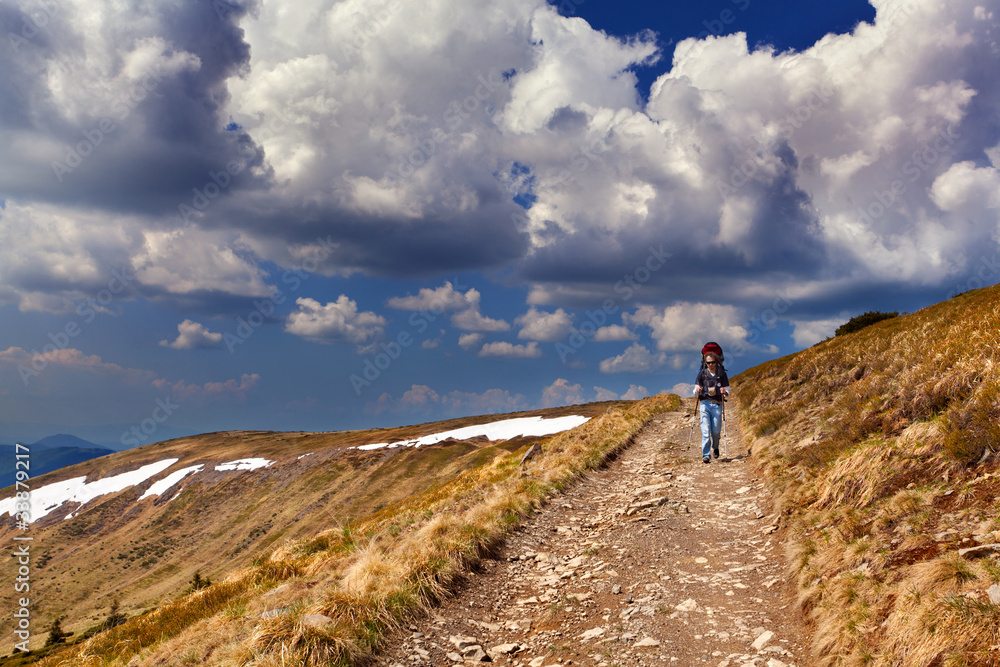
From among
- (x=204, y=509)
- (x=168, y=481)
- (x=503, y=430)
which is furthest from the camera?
(x=168, y=481)

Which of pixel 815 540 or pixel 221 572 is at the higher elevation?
pixel 815 540

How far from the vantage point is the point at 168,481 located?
5433 inches

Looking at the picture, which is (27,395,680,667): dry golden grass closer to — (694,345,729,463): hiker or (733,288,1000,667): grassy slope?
(694,345,729,463): hiker

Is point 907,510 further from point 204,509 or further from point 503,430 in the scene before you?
point 204,509

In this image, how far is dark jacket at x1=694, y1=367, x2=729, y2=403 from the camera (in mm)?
16125

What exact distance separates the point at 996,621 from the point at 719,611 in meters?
3.25

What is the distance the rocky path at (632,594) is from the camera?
600 cm

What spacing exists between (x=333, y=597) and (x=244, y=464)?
15054 cm

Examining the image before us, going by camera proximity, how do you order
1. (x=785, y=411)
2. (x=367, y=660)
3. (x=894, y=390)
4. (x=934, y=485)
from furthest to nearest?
(x=785, y=411), (x=894, y=390), (x=934, y=485), (x=367, y=660)

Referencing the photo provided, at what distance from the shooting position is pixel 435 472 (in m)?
95.2

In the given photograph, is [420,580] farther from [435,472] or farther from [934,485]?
[435,472]

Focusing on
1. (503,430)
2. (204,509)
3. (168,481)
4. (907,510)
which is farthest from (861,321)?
(168,481)

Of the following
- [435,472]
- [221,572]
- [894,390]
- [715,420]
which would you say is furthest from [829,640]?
[221,572]

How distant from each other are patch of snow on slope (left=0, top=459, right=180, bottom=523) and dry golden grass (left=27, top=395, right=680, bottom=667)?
553 feet
